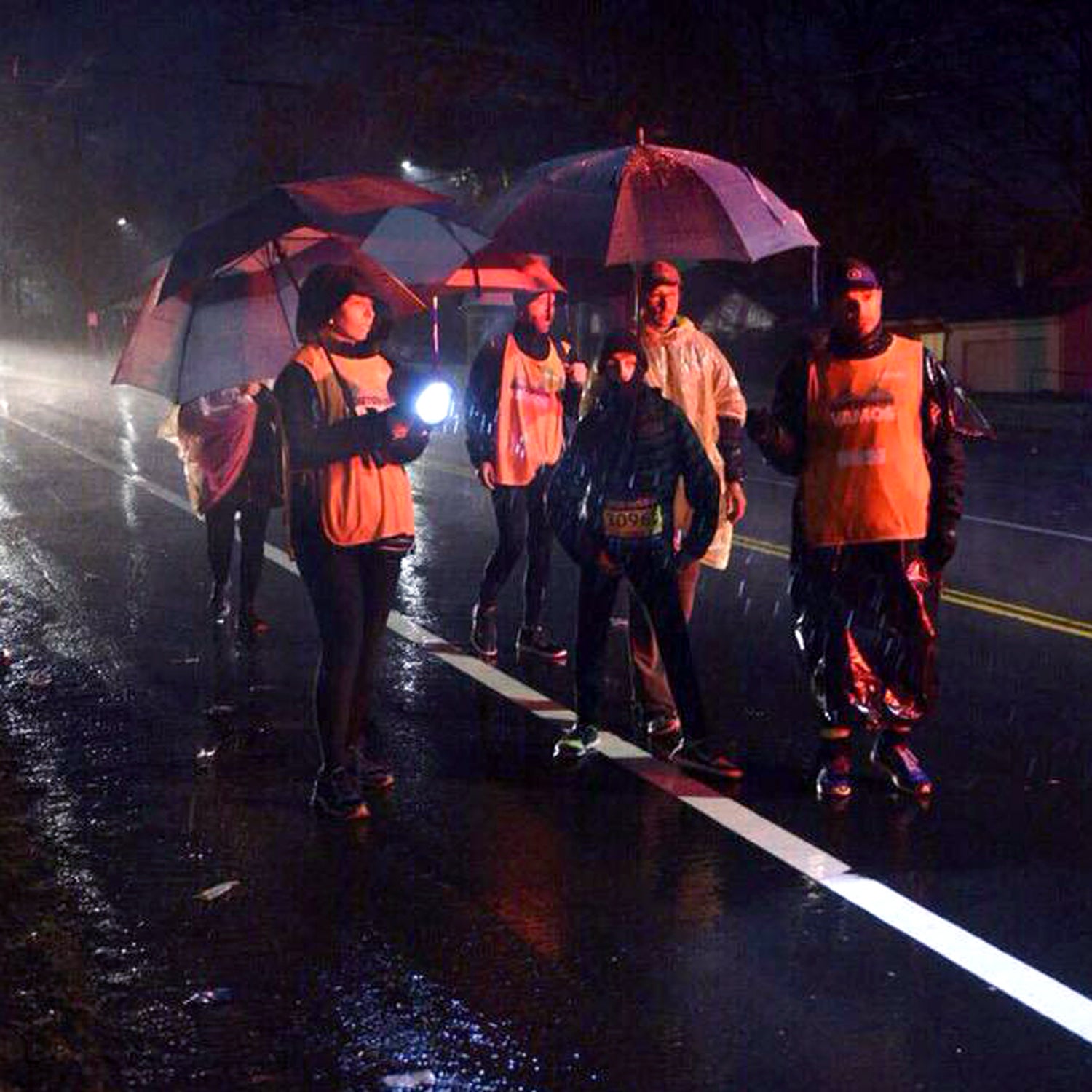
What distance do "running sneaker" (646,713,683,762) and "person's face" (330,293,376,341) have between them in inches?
80.5

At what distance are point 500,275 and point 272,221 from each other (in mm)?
2189

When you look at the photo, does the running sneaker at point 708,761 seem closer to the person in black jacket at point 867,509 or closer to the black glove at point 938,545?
the person in black jacket at point 867,509

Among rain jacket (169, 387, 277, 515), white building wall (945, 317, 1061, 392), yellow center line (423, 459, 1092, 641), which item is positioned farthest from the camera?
white building wall (945, 317, 1061, 392)

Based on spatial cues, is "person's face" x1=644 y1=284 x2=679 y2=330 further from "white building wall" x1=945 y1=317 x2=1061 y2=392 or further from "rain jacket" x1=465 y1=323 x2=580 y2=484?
"white building wall" x1=945 y1=317 x2=1061 y2=392

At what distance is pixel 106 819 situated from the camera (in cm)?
609

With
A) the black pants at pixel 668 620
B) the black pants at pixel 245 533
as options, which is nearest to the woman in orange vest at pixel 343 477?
the black pants at pixel 668 620

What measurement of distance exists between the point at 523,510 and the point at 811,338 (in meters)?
2.82

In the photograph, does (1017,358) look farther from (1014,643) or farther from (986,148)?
Result: (1014,643)

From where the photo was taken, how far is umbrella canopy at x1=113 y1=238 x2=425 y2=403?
674cm

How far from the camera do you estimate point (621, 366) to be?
6441 mm

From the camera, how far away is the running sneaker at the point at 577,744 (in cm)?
681

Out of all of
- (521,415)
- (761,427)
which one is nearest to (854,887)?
(761,427)

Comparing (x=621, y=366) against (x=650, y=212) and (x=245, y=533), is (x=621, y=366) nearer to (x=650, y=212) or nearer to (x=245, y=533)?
(x=650, y=212)

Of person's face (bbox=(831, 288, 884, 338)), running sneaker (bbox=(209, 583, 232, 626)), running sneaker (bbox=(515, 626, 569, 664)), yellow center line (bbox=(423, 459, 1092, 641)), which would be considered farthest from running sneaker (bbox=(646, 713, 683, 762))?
running sneaker (bbox=(209, 583, 232, 626))
